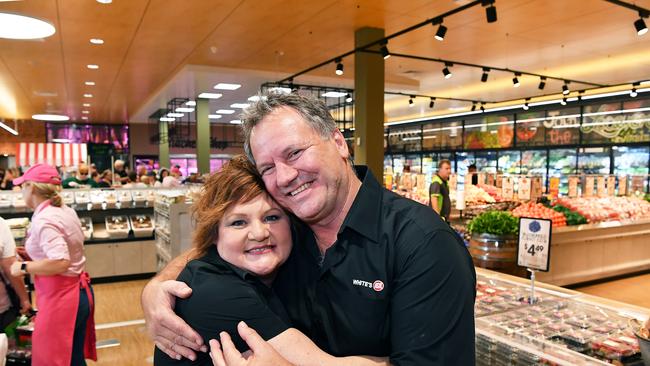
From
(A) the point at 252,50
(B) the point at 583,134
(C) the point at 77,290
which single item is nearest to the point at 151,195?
(A) the point at 252,50

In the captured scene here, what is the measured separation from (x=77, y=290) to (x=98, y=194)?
4.63 metres

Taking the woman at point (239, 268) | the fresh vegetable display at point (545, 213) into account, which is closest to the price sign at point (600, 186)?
the fresh vegetable display at point (545, 213)

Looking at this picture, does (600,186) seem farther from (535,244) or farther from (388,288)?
(388,288)

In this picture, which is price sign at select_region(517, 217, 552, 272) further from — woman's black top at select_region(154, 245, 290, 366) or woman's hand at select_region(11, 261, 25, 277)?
woman's hand at select_region(11, 261, 25, 277)

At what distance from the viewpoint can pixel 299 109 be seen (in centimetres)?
136

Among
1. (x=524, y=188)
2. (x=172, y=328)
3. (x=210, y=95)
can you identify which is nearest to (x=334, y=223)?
(x=172, y=328)

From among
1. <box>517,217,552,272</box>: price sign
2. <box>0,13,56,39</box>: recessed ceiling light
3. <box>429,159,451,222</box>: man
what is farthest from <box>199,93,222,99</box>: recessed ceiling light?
<box>517,217,552,272</box>: price sign

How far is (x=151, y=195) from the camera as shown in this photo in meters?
7.87

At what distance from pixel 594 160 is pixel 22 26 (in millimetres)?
12738

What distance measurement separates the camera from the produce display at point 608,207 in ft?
23.1

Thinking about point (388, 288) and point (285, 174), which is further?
point (285, 174)

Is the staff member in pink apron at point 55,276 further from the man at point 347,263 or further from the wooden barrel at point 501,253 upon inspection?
the wooden barrel at point 501,253

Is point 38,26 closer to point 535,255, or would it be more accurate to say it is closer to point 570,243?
point 535,255

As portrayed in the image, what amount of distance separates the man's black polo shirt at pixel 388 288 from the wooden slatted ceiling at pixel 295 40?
507 cm
